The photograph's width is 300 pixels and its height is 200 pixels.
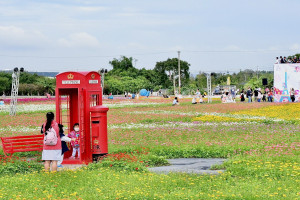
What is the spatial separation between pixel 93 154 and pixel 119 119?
14967 millimetres

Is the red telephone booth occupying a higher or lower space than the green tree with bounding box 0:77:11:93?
lower

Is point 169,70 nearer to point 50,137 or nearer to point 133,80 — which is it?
point 133,80

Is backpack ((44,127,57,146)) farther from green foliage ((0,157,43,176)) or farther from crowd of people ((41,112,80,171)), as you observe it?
green foliage ((0,157,43,176))

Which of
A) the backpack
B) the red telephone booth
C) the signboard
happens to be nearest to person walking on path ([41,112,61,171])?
the backpack

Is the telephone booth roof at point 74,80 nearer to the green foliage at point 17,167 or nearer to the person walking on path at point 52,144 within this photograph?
the person walking on path at point 52,144

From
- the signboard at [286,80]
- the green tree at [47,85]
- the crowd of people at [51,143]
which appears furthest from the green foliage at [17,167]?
the green tree at [47,85]

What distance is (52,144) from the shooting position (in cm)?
1224

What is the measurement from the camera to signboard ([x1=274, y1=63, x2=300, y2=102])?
46000mm

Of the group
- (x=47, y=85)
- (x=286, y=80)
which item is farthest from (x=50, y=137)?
(x=47, y=85)

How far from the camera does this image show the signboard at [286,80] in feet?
151

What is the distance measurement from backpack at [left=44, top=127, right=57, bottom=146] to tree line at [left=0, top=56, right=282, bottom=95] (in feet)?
223

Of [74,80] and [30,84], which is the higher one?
[30,84]

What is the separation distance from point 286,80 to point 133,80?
163 feet

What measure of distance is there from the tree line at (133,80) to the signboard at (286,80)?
120 feet
